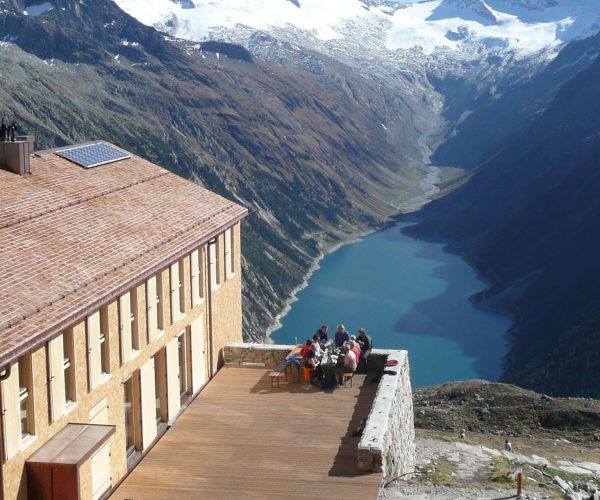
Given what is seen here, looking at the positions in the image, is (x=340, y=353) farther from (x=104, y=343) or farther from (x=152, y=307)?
(x=104, y=343)

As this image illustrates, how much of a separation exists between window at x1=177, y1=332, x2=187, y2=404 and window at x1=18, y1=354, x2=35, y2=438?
24.2ft

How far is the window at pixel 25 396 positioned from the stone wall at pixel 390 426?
6515 millimetres

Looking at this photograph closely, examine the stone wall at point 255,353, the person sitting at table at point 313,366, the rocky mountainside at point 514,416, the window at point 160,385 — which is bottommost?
the rocky mountainside at point 514,416

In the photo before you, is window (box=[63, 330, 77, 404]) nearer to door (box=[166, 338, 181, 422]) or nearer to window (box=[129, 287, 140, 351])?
window (box=[129, 287, 140, 351])

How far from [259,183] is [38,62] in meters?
42.7

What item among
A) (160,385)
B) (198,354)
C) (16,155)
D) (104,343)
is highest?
(16,155)

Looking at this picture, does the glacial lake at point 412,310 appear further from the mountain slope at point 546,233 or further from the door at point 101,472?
the door at point 101,472

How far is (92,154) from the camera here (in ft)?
84.5

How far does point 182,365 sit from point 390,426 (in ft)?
17.6

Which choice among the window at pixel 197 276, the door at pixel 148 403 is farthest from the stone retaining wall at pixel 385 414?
the door at pixel 148 403

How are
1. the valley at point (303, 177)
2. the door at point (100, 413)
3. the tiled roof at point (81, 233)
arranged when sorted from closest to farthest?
the tiled roof at point (81, 233), the door at point (100, 413), the valley at point (303, 177)

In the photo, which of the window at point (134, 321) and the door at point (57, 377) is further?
the window at point (134, 321)

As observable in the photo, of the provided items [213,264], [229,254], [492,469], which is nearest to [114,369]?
[213,264]

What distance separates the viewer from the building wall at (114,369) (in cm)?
1533
